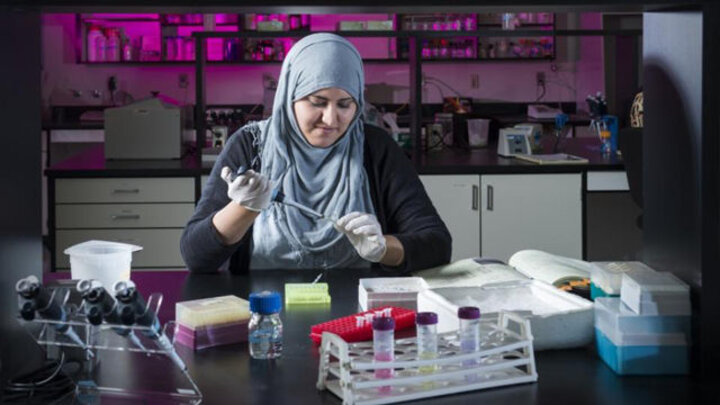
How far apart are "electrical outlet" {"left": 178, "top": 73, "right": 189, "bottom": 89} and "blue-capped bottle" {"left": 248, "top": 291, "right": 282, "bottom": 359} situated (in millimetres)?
6865

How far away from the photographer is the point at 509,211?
15.7 ft

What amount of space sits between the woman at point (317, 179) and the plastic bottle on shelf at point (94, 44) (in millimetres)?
5558

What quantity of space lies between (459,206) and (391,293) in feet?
9.34

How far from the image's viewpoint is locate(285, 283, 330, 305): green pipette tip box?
6.90 ft

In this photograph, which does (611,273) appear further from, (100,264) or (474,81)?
(474,81)

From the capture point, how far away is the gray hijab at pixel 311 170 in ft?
9.11

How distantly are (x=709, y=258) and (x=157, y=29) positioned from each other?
7.11m

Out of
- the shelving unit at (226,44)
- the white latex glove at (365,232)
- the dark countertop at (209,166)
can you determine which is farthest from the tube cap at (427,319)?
the shelving unit at (226,44)

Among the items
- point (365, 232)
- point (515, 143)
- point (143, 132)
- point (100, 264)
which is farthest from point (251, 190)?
point (515, 143)

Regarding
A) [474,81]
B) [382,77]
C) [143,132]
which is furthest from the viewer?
[474,81]

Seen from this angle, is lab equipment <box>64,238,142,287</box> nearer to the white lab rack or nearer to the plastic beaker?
the plastic beaker

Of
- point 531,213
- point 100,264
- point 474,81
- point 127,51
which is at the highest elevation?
point 127,51

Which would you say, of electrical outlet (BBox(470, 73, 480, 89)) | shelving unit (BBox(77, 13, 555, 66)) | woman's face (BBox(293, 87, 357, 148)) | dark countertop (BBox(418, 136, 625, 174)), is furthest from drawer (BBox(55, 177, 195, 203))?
electrical outlet (BBox(470, 73, 480, 89))

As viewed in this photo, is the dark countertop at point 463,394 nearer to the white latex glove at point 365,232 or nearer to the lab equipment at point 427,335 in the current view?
the lab equipment at point 427,335
